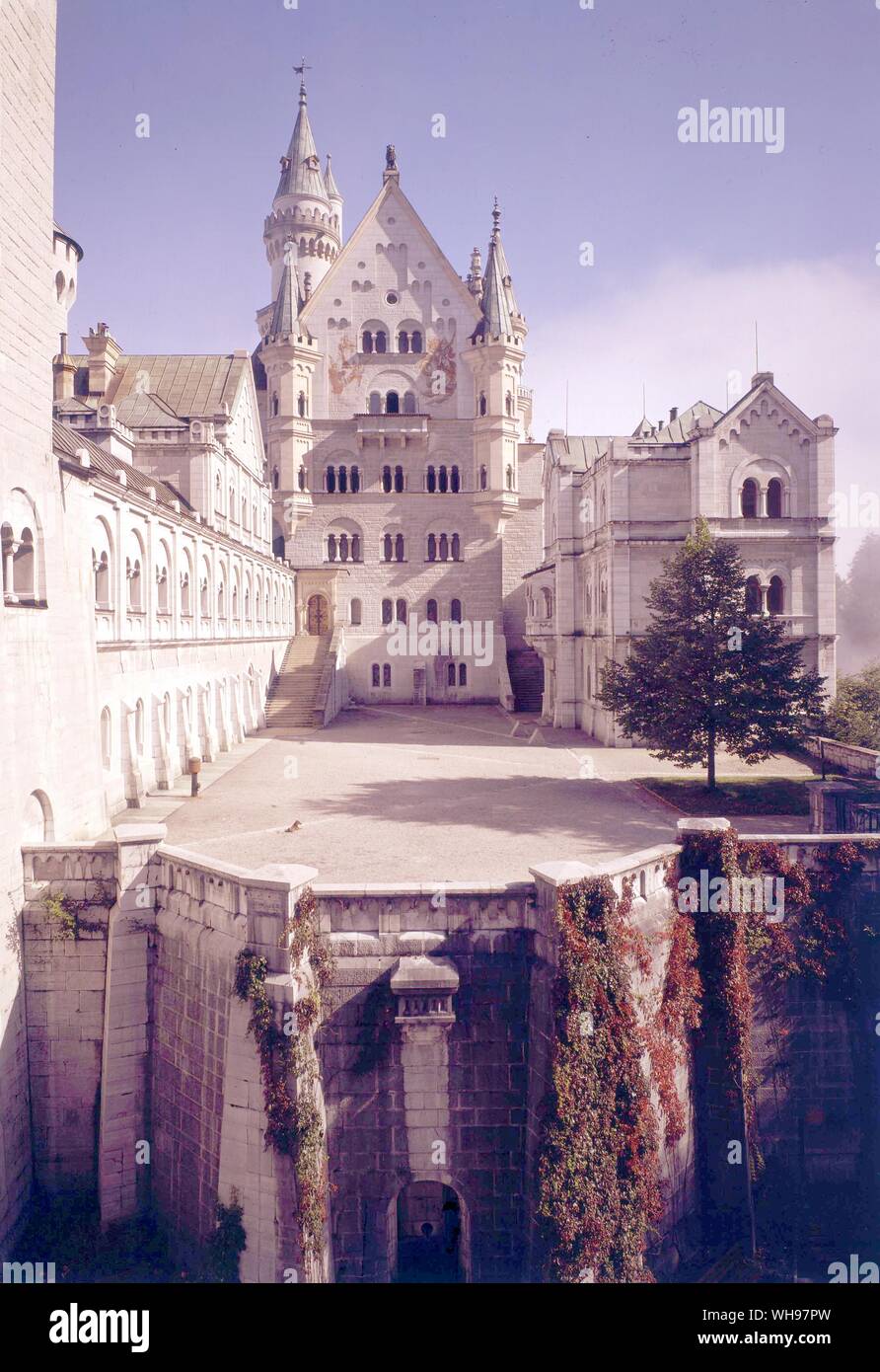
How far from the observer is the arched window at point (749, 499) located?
110ft

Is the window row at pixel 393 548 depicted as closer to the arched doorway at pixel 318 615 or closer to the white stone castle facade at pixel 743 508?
the arched doorway at pixel 318 615

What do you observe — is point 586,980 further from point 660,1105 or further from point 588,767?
point 588,767

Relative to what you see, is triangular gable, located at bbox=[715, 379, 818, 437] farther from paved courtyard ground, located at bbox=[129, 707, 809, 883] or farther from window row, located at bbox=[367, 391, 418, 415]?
window row, located at bbox=[367, 391, 418, 415]

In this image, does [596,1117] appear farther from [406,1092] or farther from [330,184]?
[330,184]

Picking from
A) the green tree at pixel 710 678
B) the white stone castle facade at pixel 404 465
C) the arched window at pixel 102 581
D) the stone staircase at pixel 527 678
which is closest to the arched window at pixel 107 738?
the arched window at pixel 102 581

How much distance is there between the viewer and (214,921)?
12898 millimetres

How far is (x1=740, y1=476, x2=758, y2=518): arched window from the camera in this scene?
33.6 metres

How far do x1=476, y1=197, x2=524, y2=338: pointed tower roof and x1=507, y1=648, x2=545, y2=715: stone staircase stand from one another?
20.1m

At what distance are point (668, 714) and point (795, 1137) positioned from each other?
11299 millimetres

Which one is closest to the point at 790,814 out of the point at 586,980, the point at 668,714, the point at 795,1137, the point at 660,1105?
the point at 668,714

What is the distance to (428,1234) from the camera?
13180 millimetres

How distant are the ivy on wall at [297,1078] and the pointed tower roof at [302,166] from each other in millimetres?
71426

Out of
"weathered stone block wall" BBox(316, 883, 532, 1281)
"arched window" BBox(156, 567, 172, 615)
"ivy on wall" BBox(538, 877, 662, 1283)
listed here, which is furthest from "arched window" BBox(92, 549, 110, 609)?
"ivy on wall" BBox(538, 877, 662, 1283)

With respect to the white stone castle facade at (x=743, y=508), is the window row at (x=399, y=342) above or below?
above
